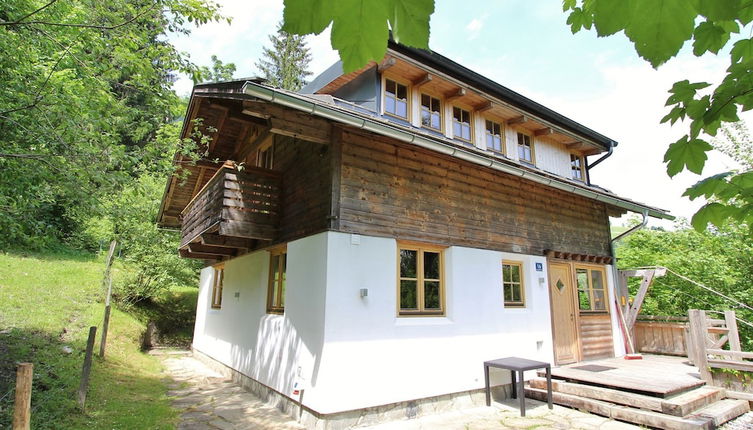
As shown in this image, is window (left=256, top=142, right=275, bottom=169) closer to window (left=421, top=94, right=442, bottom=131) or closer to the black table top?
window (left=421, top=94, right=442, bottom=131)

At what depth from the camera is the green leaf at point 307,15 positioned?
0.74 m

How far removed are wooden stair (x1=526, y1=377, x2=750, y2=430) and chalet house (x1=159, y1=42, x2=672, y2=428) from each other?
1.14m

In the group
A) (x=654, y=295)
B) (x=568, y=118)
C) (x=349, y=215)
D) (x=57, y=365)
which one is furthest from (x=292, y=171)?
(x=654, y=295)

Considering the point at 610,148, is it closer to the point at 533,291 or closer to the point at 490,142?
the point at 490,142

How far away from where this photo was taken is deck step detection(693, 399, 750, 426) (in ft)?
18.3

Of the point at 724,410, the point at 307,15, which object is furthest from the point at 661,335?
the point at 307,15

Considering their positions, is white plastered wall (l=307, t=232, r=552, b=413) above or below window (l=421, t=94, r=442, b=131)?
below

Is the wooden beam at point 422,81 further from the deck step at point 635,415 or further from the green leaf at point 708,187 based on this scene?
the green leaf at point 708,187

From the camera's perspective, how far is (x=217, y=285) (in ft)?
37.3

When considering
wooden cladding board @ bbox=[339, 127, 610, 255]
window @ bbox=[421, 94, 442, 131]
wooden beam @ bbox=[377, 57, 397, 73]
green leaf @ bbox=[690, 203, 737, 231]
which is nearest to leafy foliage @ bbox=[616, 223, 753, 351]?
wooden cladding board @ bbox=[339, 127, 610, 255]

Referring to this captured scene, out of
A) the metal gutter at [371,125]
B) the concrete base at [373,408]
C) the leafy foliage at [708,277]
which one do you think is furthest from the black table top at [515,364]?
the leafy foliage at [708,277]

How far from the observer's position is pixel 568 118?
1039cm

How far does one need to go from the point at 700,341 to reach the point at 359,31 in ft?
29.1

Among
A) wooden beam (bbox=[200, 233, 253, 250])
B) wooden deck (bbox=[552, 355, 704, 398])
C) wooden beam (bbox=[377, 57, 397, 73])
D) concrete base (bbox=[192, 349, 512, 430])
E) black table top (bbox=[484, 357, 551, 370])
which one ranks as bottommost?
concrete base (bbox=[192, 349, 512, 430])
